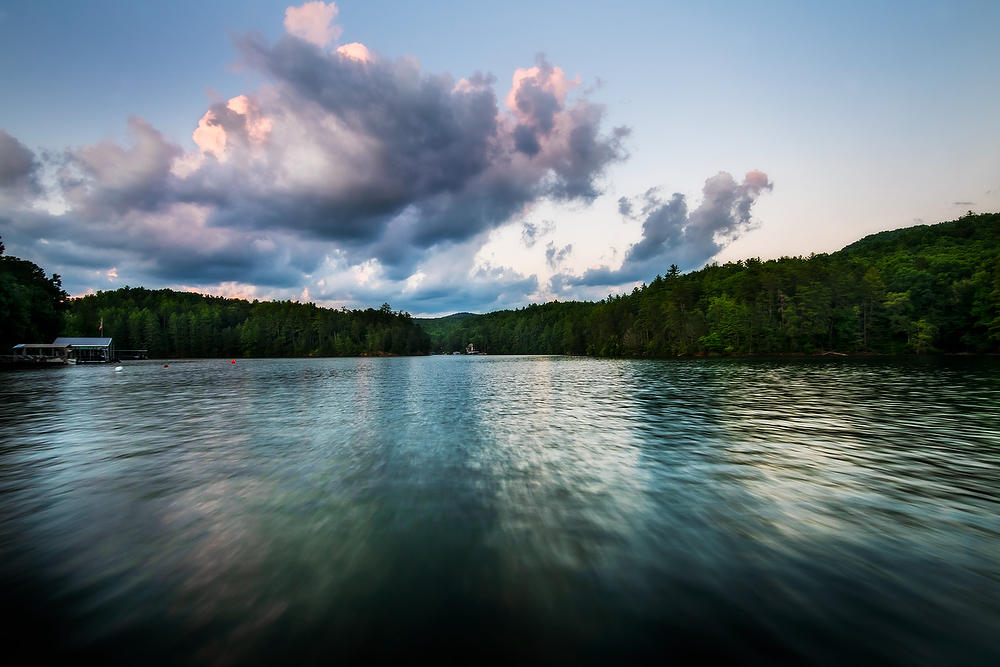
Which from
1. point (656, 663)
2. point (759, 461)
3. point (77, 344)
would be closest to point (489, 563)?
point (656, 663)

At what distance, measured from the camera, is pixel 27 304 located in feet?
276

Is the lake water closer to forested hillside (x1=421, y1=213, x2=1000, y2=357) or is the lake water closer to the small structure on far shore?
forested hillside (x1=421, y1=213, x2=1000, y2=357)

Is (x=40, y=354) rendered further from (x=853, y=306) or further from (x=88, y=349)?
(x=853, y=306)

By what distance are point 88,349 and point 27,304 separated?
32744mm

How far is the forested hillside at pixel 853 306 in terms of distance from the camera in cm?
8981

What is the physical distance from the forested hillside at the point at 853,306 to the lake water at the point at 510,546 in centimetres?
10501

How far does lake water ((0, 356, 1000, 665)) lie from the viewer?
4.80m

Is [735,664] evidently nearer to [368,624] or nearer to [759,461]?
[368,624]

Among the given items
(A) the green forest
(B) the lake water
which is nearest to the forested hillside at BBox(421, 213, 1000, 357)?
(A) the green forest

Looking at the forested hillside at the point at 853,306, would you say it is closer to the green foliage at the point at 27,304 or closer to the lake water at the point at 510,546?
the lake water at the point at 510,546

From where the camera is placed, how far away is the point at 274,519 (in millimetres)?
8750

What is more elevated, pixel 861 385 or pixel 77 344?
pixel 77 344

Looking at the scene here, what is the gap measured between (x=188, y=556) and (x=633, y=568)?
7686mm

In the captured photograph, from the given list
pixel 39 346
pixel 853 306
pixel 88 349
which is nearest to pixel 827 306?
pixel 853 306
